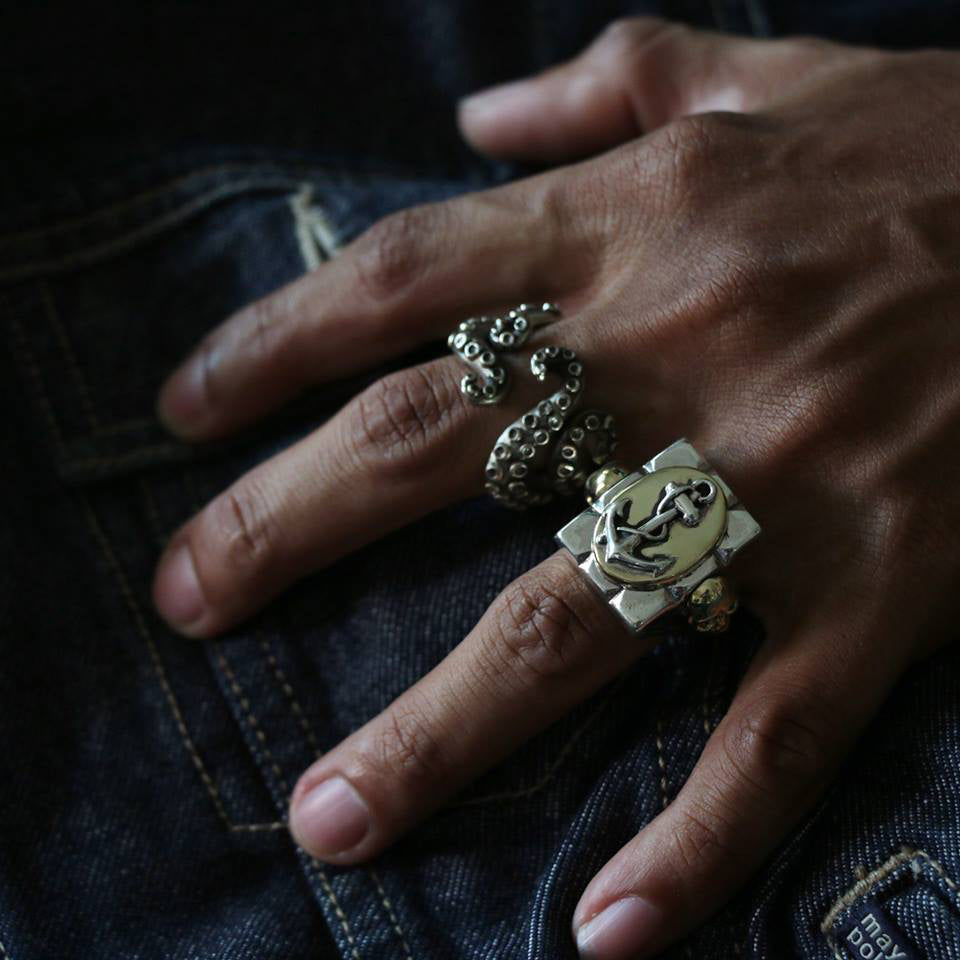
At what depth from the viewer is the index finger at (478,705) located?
89cm

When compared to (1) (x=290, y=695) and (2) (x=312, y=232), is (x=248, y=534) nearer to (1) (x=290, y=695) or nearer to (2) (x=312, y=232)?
(1) (x=290, y=695)

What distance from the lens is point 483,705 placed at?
893 mm

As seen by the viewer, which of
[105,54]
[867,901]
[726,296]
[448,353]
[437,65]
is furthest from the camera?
[437,65]

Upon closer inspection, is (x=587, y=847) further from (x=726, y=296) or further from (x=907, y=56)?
(x=907, y=56)

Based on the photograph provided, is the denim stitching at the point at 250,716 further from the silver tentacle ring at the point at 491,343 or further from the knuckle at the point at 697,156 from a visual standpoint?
the knuckle at the point at 697,156

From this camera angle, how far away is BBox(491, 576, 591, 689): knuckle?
88cm

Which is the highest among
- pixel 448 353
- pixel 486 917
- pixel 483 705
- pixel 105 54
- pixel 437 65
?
pixel 105 54

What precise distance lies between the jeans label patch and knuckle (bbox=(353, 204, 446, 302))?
678 millimetres

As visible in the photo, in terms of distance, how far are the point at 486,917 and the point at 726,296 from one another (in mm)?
578

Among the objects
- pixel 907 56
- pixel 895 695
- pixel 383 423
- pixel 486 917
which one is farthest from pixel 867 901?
pixel 907 56

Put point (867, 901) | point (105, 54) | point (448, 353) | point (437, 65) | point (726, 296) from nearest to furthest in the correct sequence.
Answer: point (867, 901), point (726, 296), point (448, 353), point (105, 54), point (437, 65)

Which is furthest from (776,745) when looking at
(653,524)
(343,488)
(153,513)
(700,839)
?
(153,513)

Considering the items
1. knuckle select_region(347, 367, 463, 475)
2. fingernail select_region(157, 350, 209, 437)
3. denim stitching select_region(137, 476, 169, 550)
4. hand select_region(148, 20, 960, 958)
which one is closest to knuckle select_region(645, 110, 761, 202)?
hand select_region(148, 20, 960, 958)

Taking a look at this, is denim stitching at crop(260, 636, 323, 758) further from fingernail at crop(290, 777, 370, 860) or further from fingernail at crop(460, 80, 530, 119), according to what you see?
fingernail at crop(460, 80, 530, 119)
